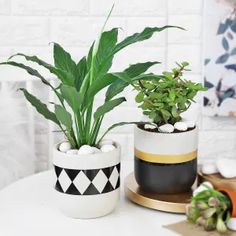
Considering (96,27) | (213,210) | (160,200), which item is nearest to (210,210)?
(213,210)

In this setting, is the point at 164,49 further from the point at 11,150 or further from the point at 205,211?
the point at 205,211

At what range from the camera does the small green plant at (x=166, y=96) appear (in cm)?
111

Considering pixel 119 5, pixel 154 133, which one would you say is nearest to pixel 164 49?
pixel 119 5

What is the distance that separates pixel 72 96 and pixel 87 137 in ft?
0.34

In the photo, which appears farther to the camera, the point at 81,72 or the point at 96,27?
the point at 96,27

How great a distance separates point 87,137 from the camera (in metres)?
1.10

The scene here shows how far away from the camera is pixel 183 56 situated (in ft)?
5.57

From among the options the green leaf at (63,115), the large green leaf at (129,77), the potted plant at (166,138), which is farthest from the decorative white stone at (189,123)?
the green leaf at (63,115)

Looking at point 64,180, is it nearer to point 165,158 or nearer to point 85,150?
point 85,150

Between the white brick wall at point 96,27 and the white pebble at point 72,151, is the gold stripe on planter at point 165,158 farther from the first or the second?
the white brick wall at point 96,27

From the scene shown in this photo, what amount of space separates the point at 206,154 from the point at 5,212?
0.81 meters

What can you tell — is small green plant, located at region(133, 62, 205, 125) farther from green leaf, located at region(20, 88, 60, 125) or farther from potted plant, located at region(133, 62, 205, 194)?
green leaf, located at region(20, 88, 60, 125)

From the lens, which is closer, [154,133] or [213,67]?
[154,133]

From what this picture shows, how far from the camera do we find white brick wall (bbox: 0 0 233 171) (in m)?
1.67
